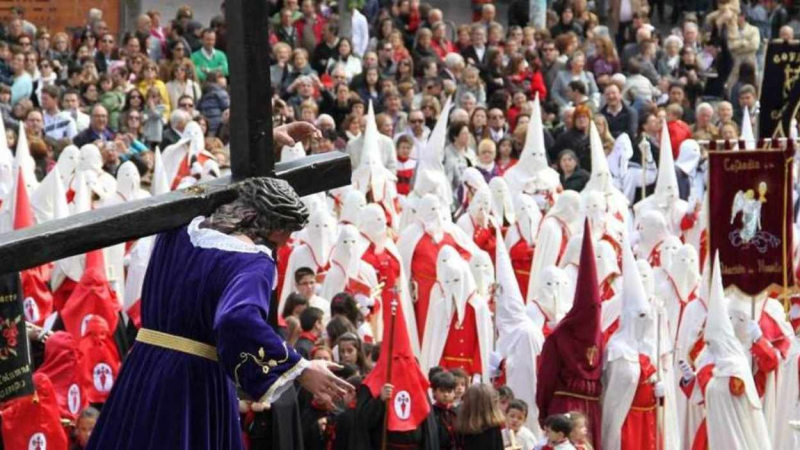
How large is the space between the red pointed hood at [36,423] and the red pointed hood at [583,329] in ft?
12.8

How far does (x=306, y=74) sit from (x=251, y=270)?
55.4 feet

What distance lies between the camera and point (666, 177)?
2072 cm

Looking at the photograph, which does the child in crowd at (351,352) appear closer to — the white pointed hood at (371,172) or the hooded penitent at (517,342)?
the hooded penitent at (517,342)

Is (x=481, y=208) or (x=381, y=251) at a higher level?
(x=481, y=208)

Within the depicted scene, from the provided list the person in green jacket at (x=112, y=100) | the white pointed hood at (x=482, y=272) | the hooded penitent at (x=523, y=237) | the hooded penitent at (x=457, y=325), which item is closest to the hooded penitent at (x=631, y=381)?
the hooded penitent at (x=457, y=325)

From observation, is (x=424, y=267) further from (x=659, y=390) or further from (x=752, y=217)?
(x=659, y=390)

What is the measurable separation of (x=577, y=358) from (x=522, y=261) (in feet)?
15.8

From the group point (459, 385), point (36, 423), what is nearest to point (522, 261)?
point (459, 385)

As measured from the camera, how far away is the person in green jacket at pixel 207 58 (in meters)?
24.0

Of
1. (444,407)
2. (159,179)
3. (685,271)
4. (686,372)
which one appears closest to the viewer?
(444,407)

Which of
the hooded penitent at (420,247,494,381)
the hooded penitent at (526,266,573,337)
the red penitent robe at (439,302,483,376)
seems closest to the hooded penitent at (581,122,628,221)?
the hooded penitent at (420,247,494,381)

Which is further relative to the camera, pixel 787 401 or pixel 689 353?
pixel 689 353

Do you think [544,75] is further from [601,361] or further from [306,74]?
[601,361]

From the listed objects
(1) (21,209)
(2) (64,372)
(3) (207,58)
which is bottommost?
(2) (64,372)
